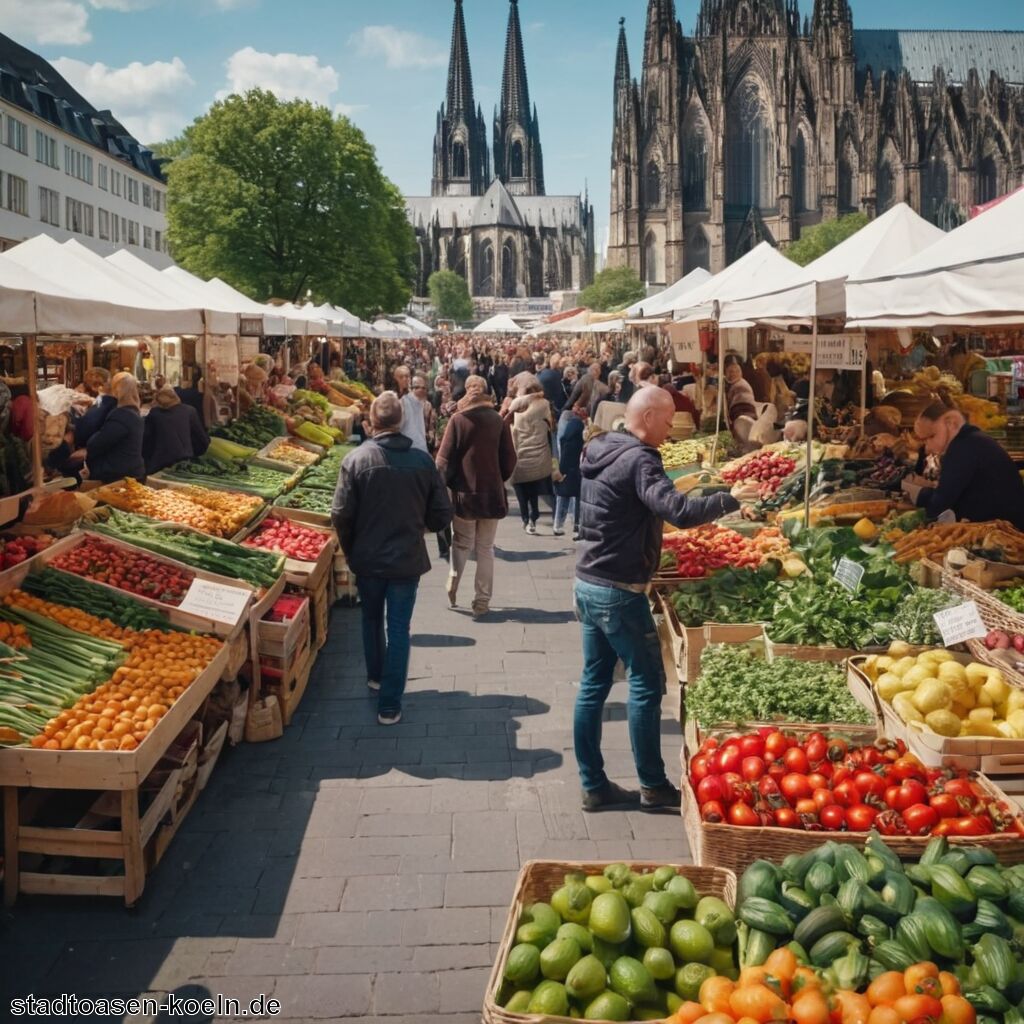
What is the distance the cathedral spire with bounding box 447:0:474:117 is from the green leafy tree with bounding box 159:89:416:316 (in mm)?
82023

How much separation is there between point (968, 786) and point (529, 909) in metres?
1.75

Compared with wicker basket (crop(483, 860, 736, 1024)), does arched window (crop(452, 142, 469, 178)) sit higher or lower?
higher

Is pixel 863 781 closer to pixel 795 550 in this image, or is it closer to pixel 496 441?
pixel 795 550

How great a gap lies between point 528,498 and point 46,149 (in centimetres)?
3787

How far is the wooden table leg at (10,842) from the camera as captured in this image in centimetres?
414

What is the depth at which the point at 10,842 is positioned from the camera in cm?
418

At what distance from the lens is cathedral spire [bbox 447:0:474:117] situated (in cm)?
11556

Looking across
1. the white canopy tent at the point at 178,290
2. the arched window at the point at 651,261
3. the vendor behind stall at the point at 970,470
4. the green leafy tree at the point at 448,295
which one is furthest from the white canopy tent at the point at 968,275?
the green leafy tree at the point at 448,295

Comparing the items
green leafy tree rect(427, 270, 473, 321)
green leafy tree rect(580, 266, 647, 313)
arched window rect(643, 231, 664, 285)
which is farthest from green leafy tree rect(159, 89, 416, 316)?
green leafy tree rect(427, 270, 473, 321)

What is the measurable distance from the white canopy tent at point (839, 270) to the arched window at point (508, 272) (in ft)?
339

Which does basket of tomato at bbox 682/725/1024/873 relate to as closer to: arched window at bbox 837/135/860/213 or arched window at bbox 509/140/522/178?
arched window at bbox 837/135/860/213

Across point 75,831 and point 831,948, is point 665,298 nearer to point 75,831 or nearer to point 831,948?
point 75,831

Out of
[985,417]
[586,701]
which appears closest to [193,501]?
[586,701]

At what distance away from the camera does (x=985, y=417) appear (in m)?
11.9
